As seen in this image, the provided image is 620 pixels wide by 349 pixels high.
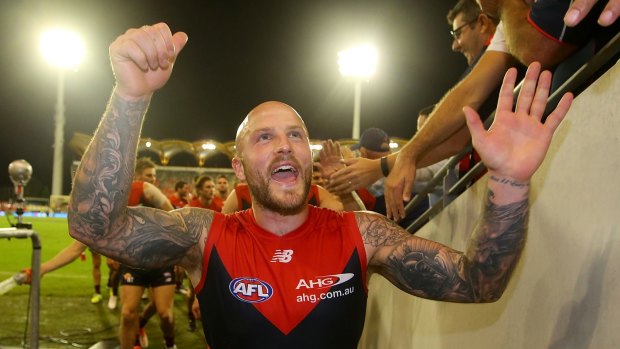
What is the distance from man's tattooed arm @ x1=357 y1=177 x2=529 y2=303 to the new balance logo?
366 mm

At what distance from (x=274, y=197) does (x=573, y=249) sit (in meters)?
1.28

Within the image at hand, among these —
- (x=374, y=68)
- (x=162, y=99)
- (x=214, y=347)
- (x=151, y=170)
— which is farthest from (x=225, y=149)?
(x=214, y=347)

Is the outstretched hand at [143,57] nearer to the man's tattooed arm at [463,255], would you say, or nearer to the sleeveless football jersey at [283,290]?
the sleeveless football jersey at [283,290]

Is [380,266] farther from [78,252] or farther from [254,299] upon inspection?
[78,252]

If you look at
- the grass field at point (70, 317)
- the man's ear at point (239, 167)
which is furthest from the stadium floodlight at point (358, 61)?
the man's ear at point (239, 167)

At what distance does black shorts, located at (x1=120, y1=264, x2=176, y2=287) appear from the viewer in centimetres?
669

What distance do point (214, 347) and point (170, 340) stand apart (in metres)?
4.64

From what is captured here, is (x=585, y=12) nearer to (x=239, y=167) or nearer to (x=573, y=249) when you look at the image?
(x=573, y=249)

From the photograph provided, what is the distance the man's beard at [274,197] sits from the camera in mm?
2502

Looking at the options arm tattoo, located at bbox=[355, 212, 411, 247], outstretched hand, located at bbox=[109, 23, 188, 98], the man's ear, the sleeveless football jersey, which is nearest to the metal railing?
the man's ear

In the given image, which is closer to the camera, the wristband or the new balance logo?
the new balance logo

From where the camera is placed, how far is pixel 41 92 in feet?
201

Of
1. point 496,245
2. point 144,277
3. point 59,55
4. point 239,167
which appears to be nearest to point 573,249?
point 496,245

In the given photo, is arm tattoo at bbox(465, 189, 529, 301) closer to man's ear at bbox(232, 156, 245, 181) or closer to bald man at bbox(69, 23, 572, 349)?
bald man at bbox(69, 23, 572, 349)
